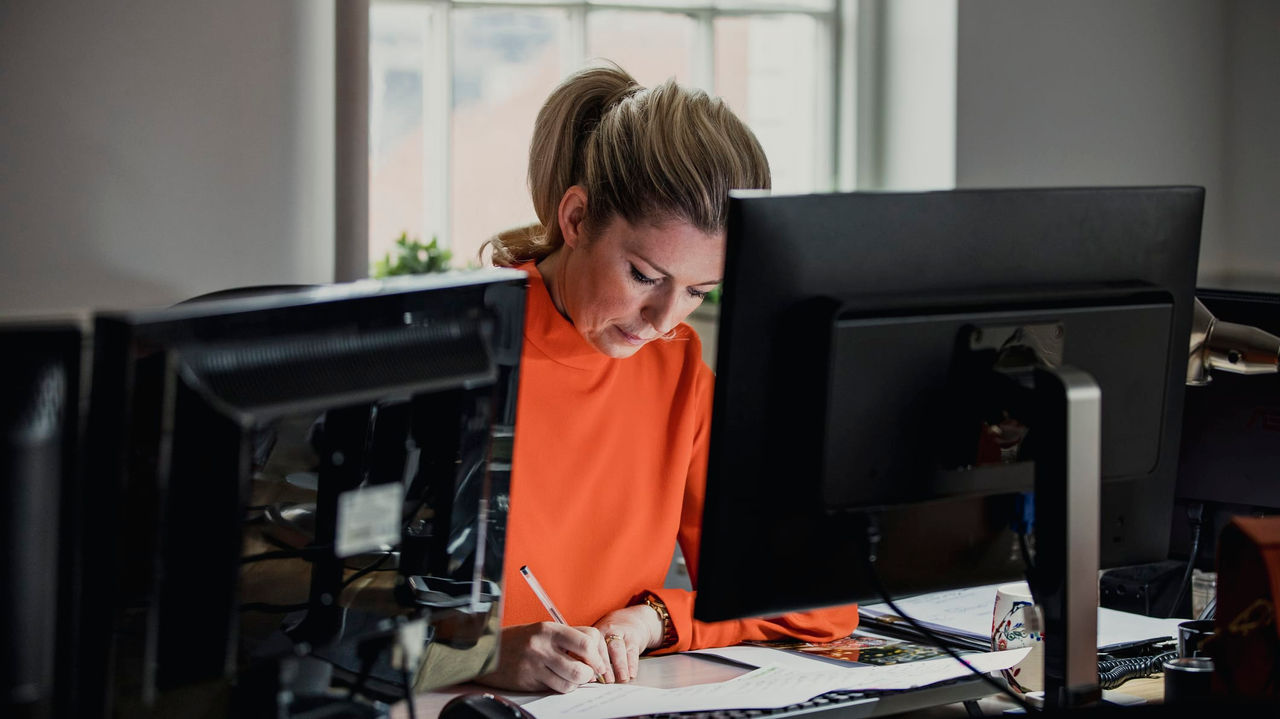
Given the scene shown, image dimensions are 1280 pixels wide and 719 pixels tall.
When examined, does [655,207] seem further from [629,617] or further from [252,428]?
[252,428]

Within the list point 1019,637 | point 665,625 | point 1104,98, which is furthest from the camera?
point 1104,98

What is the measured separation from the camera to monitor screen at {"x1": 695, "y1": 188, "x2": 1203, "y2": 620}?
2.97 feet

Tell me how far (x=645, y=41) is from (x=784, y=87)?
23.9 inches

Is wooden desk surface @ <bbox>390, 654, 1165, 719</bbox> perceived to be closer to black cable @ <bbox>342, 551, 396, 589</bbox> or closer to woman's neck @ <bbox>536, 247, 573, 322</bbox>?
black cable @ <bbox>342, 551, 396, 589</bbox>

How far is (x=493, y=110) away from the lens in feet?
14.7

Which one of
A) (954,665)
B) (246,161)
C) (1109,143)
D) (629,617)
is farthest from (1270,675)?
(1109,143)

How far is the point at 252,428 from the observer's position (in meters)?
0.74

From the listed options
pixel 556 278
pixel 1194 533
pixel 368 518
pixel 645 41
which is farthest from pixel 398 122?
pixel 368 518

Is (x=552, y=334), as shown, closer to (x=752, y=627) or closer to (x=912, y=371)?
(x=752, y=627)

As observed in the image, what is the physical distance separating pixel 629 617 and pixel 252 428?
727 mm

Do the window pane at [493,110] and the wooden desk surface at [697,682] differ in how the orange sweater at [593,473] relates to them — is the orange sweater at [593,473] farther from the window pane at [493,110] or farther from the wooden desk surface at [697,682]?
the window pane at [493,110]

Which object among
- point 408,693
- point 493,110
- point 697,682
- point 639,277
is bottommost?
point 697,682

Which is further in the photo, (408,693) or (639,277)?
(639,277)

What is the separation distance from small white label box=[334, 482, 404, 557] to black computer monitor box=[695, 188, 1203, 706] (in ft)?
0.78
